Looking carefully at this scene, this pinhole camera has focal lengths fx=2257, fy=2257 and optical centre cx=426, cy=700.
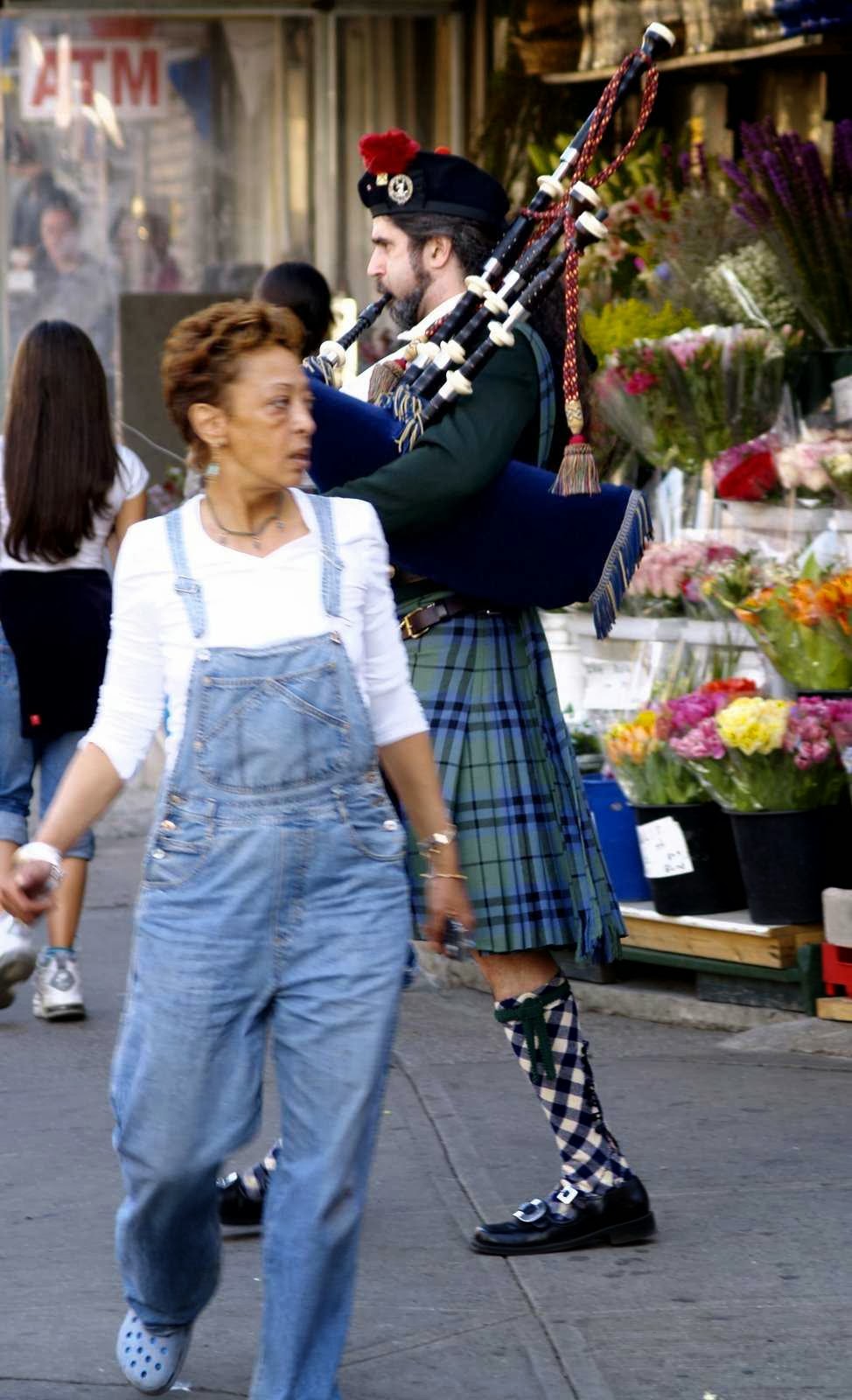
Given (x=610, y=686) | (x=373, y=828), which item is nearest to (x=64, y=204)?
(x=610, y=686)

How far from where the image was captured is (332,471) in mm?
4066

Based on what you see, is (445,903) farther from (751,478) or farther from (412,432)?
(751,478)

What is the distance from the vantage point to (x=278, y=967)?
3.19 m

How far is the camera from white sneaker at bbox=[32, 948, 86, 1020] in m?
6.17

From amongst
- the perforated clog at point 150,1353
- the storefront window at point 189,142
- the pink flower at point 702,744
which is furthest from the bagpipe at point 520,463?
the storefront window at point 189,142

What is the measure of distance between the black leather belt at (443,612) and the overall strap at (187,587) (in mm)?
1020

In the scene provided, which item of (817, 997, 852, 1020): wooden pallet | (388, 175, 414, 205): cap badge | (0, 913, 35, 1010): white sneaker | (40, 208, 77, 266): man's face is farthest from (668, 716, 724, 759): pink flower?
(40, 208, 77, 266): man's face

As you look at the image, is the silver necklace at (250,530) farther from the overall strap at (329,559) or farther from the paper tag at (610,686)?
the paper tag at (610,686)

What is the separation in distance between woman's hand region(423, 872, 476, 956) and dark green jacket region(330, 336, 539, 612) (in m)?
0.85

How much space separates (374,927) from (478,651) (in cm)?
108

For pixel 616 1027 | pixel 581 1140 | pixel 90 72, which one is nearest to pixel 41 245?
pixel 90 72

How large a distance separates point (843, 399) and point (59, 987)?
111 inches

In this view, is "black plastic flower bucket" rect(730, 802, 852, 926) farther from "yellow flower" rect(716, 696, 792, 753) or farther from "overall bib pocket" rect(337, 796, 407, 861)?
"overall bib pocket" rect(337, 796, 407, 861)

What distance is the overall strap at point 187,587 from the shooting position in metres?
3.17
